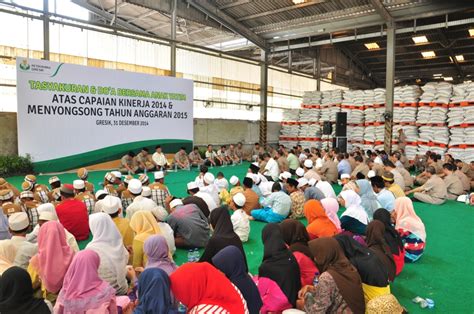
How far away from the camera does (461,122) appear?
11.1 metres

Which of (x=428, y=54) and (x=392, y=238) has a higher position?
(x=428, y=54)

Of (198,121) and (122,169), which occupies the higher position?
(198,121)

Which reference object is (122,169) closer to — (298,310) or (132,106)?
(132,106)

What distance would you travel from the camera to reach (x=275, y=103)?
56.2ft

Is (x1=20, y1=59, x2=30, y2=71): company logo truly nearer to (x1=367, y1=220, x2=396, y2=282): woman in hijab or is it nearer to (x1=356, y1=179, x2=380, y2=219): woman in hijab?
(x1=356, y1=179, x2=380, y2=219): woman in hijab

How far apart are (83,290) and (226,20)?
12563 millimetres

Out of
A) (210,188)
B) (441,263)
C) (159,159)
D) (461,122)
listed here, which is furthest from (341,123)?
(441,263)

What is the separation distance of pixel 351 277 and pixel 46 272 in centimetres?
194

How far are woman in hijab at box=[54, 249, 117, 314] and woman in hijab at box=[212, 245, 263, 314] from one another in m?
0.69

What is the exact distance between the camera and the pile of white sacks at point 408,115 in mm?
12359

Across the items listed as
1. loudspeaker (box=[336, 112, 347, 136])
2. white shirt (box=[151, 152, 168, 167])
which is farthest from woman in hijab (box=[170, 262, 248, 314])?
loudspeaker (box=[336, 112, 347, 136])

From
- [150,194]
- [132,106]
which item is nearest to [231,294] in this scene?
[150,194]

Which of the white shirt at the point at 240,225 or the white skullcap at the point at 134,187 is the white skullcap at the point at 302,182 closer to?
the white shirt at the point at 240,225

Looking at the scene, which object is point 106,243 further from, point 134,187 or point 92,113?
point 92,113
